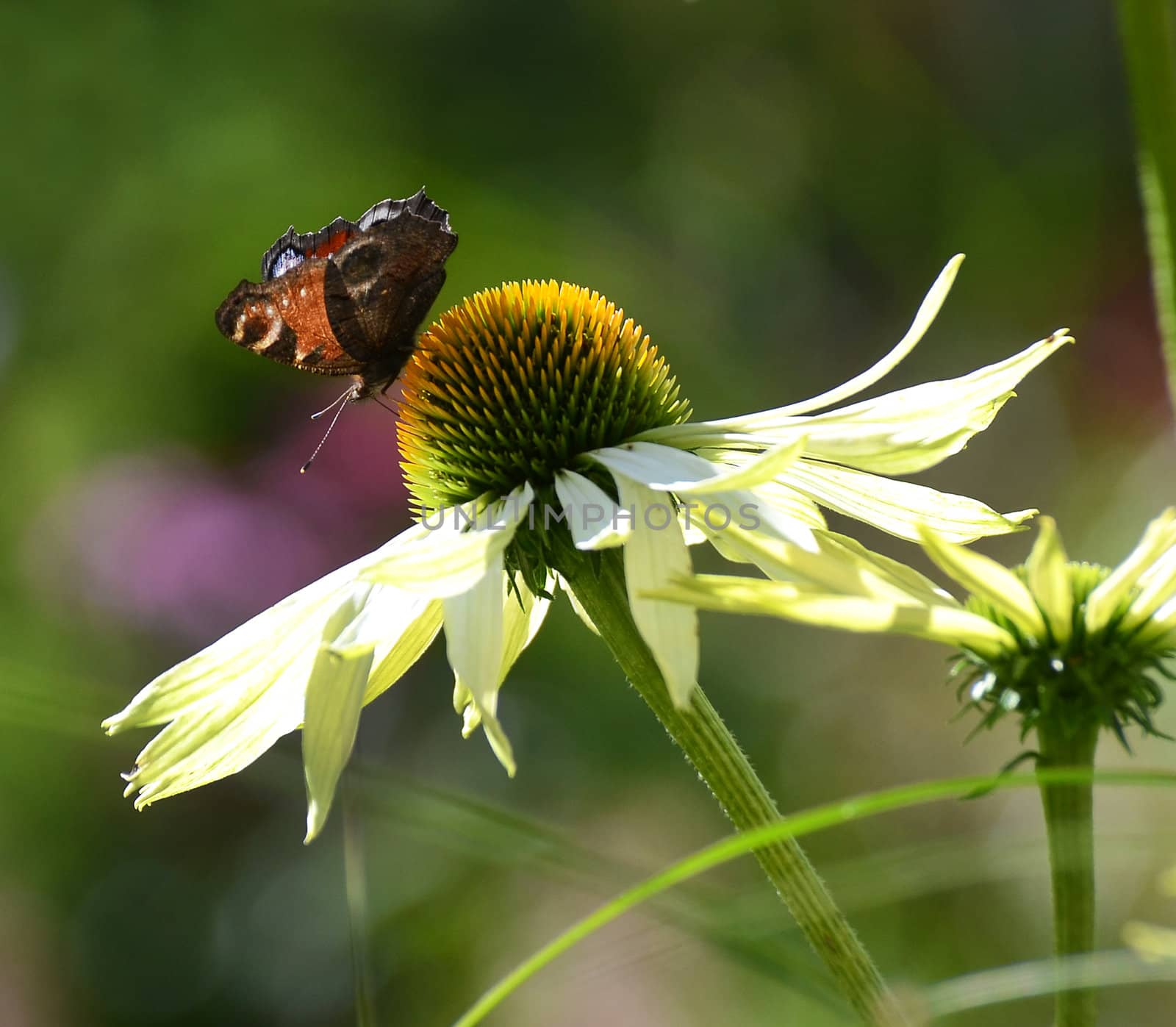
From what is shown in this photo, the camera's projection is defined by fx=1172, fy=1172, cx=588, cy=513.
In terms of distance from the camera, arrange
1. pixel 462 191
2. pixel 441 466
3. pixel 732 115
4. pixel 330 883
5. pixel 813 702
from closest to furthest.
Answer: pixel 441 466 < pixel 330 883 < pixel 813 702 < pixel 462 191 < pixel 732 115

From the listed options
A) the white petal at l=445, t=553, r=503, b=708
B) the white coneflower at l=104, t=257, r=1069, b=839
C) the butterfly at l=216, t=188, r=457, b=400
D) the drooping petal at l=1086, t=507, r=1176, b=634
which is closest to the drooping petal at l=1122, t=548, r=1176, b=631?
the drooping petal at l=1086, t=507, r=1176, b=634

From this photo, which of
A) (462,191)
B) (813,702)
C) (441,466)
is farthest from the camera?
(462,191)

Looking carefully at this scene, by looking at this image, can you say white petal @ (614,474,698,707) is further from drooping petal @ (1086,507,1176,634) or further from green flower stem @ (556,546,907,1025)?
drooping petal @ (1086,507,1176,634)

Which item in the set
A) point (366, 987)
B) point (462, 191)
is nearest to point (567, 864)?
point (366, 987)

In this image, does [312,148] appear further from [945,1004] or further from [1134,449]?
[945,1004]

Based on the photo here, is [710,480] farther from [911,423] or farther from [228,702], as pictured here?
[228,702]

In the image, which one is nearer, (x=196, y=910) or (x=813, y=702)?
(x=196, y=910)
